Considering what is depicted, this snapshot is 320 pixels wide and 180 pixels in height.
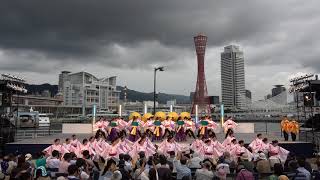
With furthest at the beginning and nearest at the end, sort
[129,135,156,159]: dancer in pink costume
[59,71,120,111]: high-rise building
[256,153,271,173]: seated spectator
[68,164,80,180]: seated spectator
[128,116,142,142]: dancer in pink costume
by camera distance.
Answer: [59,71,120,111]: high-rise building → [128,116,142,142]: dancer in pink costume → [129,135,156,159]: dancer in pink costume → [256,153,271,173]: seated spectator → [68,164,80,180]: seated spectator

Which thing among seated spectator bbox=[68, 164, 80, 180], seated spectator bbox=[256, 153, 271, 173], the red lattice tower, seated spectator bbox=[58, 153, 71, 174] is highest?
the red lattice tower

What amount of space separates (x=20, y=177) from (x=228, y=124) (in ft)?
54.3

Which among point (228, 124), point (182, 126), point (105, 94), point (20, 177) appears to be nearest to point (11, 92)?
point (182, 126)

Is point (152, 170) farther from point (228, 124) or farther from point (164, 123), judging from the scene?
point (228, 124)

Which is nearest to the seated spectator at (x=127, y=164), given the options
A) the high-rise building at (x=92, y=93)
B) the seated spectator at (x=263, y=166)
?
the seated spectator at (x=263, y=166)

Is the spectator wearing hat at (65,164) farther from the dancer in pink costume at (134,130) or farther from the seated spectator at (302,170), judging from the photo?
the dancer in pink costume at (134,130)

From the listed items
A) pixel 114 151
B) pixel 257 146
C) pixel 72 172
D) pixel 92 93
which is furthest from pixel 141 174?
pixel 92 93

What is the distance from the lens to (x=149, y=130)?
2081cm

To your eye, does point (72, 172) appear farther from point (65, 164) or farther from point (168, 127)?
point (168, 127)

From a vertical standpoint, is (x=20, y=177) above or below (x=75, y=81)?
below

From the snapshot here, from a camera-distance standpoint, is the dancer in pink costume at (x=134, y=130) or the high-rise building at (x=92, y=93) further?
the high-rise building at (x=92, y=93)

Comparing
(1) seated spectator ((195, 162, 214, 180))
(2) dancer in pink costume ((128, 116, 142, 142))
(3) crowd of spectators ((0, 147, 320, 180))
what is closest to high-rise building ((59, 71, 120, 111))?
(2) dancer in pink costume ((128, 116, 142, 142))

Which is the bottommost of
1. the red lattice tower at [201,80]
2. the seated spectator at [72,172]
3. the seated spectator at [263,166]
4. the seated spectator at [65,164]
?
the seated spectator at [263,166]

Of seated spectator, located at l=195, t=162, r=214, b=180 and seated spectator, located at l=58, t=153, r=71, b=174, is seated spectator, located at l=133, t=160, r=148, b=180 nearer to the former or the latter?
seated spectator, located at l=195, t=162, r=214, b=180
